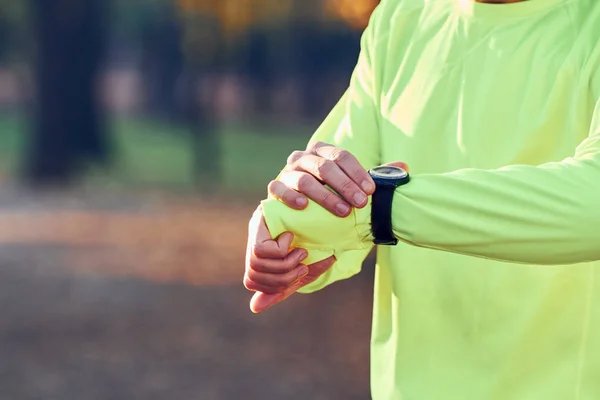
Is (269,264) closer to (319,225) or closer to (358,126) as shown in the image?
(319,225)

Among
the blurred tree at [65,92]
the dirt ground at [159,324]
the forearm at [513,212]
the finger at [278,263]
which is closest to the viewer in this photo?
the forearm at [513,212]

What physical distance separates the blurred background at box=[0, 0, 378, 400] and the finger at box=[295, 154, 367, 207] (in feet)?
18.1

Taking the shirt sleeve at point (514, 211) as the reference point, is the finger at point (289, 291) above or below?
below

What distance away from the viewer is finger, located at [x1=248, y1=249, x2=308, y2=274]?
2.05m

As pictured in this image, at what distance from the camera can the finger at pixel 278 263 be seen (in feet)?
6.72

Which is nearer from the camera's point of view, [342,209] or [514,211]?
[514,211]

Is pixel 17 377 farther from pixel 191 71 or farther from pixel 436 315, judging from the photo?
pixel 191 71

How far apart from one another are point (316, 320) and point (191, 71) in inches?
679

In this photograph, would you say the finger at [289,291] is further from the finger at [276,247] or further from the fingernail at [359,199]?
the fingernail at [359,199]

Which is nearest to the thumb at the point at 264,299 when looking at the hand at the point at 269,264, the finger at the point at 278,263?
the hand at the point at 269,264

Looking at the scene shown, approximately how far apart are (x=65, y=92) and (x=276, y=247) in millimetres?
18529

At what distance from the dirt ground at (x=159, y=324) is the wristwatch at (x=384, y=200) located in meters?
5.38

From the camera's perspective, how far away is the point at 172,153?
997 inches

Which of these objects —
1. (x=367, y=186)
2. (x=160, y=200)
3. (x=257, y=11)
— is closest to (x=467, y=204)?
(x=367, y=186)
